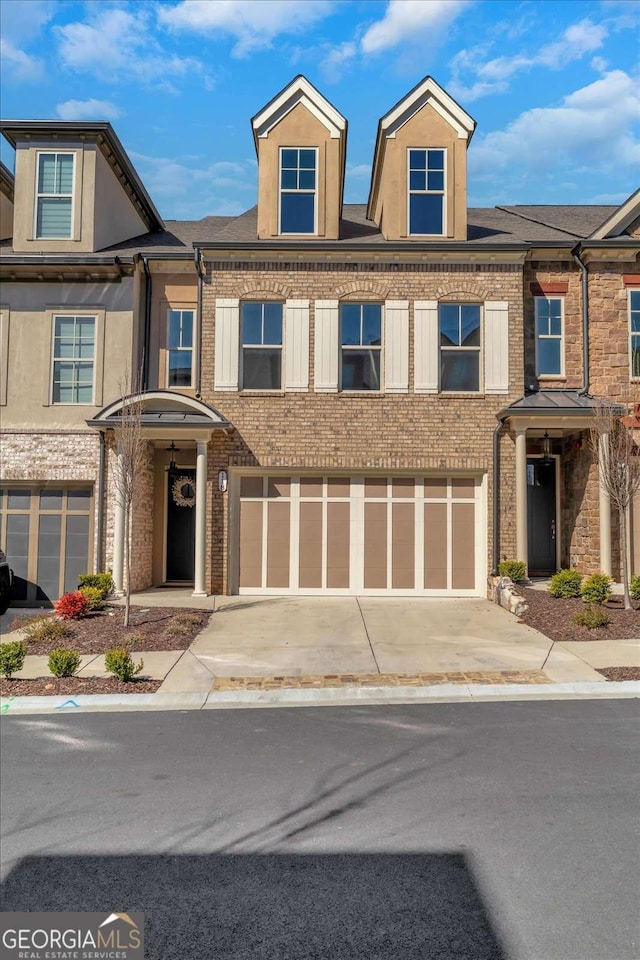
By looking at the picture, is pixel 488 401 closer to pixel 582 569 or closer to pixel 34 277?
pixel 582 569

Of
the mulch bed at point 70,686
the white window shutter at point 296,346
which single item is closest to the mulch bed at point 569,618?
the mulch bed at point 70,686

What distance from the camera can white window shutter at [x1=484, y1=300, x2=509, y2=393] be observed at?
1465 centimetres

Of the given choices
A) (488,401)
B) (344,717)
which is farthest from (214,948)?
(488,401)

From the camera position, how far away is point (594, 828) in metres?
4.44

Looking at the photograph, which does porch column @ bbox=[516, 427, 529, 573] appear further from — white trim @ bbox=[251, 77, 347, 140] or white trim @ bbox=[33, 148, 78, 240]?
white trim @ bbox=[33, 148, 78, 240]

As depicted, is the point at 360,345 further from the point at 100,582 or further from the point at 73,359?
the point at 100,582

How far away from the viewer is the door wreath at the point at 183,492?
1583cm

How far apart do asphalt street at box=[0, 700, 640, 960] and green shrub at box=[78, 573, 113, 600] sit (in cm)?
644

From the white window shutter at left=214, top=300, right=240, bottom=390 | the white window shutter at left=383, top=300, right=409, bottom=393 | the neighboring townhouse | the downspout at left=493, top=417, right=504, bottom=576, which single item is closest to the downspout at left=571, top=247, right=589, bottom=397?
the neighboring townhouse

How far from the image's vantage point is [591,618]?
10.4 meters

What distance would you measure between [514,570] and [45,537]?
9.77 meters

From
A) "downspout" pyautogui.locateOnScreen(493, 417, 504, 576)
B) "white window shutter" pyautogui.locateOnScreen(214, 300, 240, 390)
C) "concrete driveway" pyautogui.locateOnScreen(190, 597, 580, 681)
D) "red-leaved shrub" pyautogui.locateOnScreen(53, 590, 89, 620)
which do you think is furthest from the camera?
"white window shutter" pyautogui.locateOnScreen(214, 300, 240, 390)

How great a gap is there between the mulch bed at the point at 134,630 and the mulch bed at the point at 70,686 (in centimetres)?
149

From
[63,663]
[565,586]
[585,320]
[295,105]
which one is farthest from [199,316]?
[565,586]
